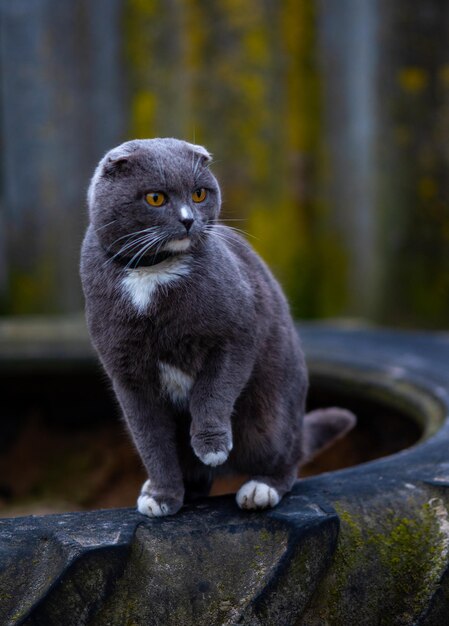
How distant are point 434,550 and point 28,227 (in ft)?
10.3

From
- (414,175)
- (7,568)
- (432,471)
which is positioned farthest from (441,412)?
(414,175)

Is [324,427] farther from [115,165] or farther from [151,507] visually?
[115,165]

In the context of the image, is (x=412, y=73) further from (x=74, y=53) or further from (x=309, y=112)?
(x=74, y=53)

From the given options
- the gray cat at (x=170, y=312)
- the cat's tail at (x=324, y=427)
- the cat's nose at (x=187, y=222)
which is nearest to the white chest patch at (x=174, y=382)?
the gray cat at (x=170, y=312)

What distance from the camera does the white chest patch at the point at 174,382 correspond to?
1.73 m

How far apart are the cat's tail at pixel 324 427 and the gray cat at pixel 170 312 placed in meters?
0.33

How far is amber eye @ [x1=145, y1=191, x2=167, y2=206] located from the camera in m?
1.67

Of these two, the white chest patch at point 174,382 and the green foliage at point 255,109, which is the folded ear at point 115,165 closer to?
the white chest patch at point 174,382

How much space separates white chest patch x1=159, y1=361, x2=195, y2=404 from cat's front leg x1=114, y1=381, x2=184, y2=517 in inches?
1.7

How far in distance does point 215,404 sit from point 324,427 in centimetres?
58

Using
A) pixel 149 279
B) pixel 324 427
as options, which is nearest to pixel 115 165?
pixel 149 279

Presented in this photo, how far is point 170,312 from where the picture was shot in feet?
5.52

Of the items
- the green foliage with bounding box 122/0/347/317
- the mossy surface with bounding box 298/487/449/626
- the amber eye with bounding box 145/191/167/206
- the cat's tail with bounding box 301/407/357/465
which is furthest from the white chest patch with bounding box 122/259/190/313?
the green foliage with bounding box 122/0/347/317

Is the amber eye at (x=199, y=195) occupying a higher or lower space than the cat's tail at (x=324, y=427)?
higher
